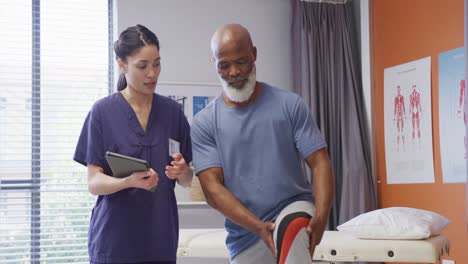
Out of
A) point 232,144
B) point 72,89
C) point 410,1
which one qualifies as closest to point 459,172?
point 410,1

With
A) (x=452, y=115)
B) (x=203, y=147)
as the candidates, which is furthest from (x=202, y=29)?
(x=203, y=147)

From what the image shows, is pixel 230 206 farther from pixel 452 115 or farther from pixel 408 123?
pixel 408 123

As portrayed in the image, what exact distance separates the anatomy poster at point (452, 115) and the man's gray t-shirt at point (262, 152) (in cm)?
182

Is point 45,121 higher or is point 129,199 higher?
point 45,121

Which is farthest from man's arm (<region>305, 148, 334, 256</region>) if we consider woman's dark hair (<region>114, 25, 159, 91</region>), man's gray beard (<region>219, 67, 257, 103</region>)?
woman's dark hair (<region>114, 25, 159, 91</region>)

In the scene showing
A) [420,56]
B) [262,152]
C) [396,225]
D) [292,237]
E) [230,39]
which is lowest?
[396,225]

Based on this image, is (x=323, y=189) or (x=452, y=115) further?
(x=452, y=115)

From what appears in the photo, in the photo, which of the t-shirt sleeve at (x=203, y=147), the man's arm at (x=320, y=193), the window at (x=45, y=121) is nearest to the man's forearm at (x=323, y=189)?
the man's arm at (x=320, y=193)

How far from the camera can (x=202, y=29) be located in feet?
14.0

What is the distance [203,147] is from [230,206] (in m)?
0.22

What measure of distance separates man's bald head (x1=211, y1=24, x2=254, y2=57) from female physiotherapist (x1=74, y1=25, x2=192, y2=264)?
0.71 feet

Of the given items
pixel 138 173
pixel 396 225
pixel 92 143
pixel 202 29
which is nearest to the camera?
pixel 138 173

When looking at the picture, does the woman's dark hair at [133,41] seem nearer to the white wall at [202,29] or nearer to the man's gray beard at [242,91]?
the man's gray beard at [242,91]

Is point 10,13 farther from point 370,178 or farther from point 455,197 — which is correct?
point 455,197
